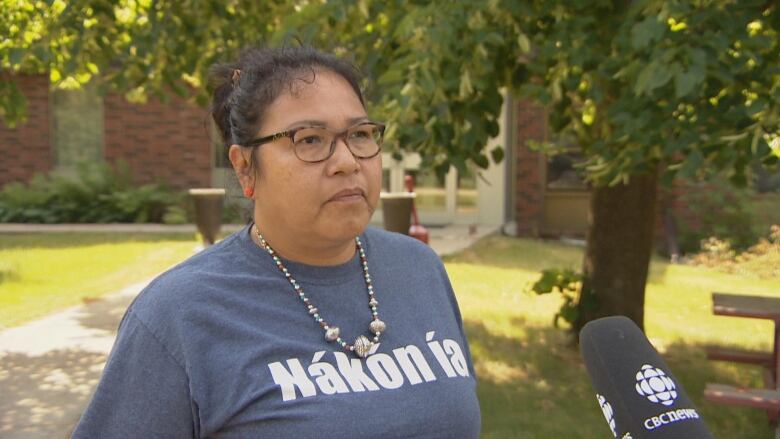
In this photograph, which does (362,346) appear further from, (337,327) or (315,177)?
(315,177)

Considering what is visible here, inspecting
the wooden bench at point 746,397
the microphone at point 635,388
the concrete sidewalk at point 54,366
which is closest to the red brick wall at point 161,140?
the concrete sidewalk at point 54,366

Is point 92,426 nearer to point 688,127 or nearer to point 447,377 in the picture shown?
point 447,377

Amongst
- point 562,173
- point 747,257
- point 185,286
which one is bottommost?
point 747,257

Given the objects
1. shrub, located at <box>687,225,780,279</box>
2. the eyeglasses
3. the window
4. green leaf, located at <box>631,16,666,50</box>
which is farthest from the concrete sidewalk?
the window

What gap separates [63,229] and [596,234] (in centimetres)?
1136

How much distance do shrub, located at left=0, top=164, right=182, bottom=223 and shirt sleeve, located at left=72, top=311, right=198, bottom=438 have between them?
15422 mm

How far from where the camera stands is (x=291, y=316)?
193 centimetres

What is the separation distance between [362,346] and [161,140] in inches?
642

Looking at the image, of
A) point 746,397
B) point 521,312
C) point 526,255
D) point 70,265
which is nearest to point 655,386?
point 746,397

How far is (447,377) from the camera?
6.59ft

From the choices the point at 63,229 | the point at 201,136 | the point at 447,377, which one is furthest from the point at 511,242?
the point at 447,377

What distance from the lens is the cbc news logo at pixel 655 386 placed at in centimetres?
155

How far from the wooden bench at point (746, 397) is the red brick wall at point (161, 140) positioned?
1379cm

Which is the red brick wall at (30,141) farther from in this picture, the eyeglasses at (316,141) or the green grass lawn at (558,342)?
the eyeglasses at (316,141)
